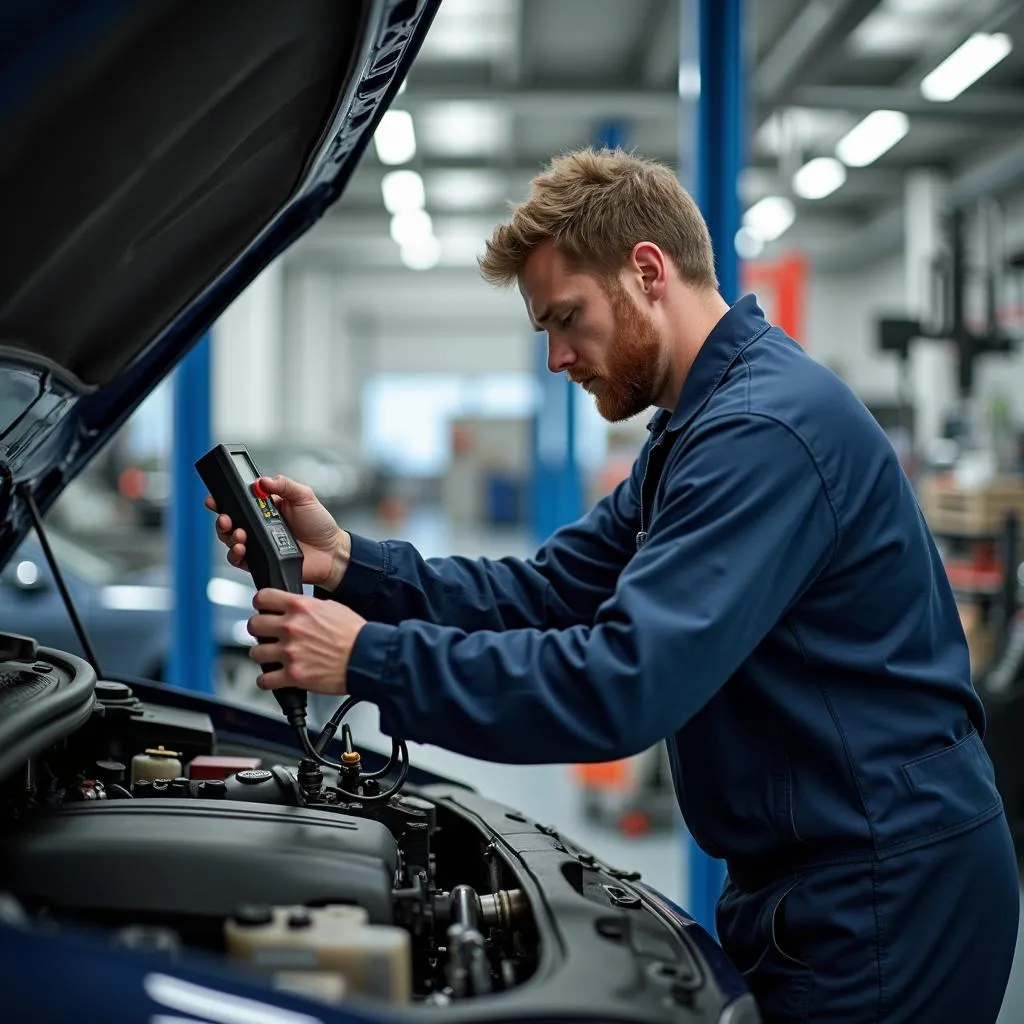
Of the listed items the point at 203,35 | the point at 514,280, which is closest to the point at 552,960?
the point at 514,280

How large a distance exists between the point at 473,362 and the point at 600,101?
1359 cm

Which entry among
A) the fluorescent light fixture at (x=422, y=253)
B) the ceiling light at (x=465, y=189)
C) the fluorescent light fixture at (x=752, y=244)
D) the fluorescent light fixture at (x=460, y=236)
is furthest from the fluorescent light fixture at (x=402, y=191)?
→ the fluorescent light fixture at (x=752, y=244)

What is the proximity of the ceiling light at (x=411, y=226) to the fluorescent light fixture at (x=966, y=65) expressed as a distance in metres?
6.95

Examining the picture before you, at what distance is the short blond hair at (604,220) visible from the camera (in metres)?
1.43

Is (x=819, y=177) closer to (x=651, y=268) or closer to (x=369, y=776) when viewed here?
(x=651, y=268)

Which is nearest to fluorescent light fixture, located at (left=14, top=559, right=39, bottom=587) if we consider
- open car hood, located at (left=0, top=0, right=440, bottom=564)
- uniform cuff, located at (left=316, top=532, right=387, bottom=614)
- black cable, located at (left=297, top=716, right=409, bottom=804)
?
open car hood, located at (left=0, top=0, right=440, bottom=564)

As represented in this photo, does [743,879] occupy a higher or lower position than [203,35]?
lower

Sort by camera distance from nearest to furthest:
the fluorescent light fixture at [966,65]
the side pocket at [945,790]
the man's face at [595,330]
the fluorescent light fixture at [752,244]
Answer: the side pocket at [945,790]
the man's face at [595,330]
the fluorescent light fixture at [966,65]
the fluorescent light fixture at [752,244]

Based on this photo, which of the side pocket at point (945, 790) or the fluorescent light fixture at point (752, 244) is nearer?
the side pocket at point (945, 790)

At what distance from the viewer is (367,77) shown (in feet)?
4.81

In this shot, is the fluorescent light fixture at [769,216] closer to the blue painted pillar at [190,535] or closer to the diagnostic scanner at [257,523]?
the blue painted pillar at [190,535]

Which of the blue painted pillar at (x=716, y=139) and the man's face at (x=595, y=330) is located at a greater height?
the blue painted pillar at (x=716, y=139)

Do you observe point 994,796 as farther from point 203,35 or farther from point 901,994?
point 203,35

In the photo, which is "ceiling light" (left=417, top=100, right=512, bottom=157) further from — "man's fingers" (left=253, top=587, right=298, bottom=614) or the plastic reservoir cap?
"man's fingers" (left=253, top=587, right=298, bottom=614)
